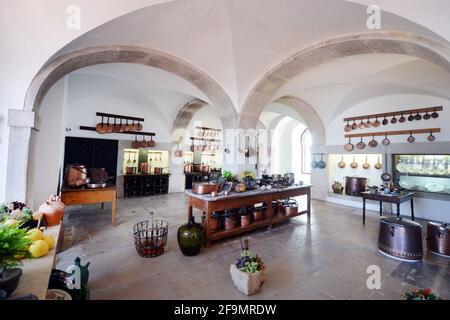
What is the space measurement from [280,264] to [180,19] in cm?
375

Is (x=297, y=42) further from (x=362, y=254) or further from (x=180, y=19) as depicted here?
(x=362, y=254)

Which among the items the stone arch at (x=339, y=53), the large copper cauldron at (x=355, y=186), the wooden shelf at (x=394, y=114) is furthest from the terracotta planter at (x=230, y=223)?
the wooden shelf at (x=394, y=114)

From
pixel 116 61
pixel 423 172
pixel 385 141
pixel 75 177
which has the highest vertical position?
pixel 116 61

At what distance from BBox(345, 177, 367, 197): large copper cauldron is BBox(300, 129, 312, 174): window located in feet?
13.3

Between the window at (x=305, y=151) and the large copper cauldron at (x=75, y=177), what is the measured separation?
956 cm

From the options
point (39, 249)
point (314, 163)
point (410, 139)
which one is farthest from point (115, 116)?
point (410, 139)

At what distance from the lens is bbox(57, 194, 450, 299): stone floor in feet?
7.02

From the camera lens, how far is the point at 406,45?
2676 millimetres

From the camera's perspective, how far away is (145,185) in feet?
24.0

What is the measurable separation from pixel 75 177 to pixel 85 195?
392 millimetres

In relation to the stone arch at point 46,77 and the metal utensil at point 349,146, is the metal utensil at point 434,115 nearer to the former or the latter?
the metal utensil at point 349,146

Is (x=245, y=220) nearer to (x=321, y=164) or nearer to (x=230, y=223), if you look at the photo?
(x=230, y=223)

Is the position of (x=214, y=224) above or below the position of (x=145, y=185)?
below

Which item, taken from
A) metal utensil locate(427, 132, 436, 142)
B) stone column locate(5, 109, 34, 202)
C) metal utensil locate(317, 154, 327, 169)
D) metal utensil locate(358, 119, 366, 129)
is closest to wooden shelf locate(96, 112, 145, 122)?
stone column locate(5, 109, 34, 202)
